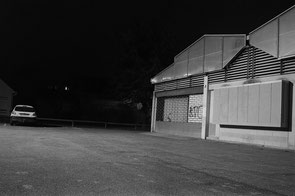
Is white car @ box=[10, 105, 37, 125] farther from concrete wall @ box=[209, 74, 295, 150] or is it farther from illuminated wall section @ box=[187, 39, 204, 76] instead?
concrete wall @ box=[209, 74, 295, 150]

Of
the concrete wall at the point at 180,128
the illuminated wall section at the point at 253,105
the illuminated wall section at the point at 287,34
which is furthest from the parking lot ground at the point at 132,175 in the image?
the concrete wall at the point at 180,128

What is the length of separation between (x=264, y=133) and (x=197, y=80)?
27.1ft

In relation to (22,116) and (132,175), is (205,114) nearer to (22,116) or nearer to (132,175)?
(22,116)

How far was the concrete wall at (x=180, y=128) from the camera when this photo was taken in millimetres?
25659

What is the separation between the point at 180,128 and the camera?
28.2m

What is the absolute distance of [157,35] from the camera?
1837 inches

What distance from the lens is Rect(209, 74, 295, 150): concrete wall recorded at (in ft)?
57.8

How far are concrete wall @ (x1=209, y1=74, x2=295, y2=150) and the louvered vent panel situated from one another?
7.60 feet

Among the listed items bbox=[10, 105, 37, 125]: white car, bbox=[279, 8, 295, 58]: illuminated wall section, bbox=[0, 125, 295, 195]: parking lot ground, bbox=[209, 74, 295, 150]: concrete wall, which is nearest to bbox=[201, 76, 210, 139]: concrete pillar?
bbox=[209, 74, 295, 150]: concrete wall

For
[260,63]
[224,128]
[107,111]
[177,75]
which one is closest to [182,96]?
[177,75]

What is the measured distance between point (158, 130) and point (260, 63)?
45.6 ft

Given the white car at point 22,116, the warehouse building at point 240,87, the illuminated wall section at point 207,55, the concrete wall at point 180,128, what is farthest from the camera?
the white car at point 22,116

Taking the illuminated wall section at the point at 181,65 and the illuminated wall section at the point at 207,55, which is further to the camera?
the illuminated wall section at the point at 181,65

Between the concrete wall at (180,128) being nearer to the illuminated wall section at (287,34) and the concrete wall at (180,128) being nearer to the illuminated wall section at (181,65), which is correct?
the illuminated wall section at (181,65)
